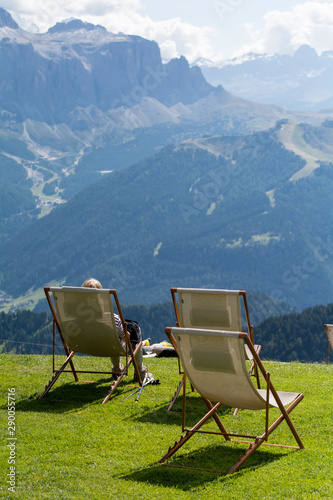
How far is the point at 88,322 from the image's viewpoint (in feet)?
22.9

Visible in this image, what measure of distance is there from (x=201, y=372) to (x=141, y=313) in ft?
507

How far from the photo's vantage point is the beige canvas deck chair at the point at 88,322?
6.79 meters

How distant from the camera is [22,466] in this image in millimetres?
4695

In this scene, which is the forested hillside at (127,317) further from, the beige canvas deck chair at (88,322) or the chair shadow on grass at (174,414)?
the chair shadow on grass at (174,414)

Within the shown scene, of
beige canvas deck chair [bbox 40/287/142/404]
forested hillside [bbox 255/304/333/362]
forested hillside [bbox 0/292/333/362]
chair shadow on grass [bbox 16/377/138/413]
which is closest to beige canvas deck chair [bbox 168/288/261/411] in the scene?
beige canvas deck chair [bbox 40/287/142/404]

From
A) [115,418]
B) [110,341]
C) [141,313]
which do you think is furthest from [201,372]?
[141,313]

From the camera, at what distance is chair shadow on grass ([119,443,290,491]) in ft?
14.8

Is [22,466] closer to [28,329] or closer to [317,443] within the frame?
[317,443]

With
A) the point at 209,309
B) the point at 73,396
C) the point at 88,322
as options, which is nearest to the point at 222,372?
→ the point at 209,309

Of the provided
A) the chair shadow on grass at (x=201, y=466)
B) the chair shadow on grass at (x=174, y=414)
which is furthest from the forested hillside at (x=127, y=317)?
the chair shadow on grass at (x=201, y=466)

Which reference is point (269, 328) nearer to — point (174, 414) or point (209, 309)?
point (174, 414)

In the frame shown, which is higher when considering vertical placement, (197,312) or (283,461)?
(197,312)

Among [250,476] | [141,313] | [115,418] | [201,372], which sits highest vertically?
[201,372]

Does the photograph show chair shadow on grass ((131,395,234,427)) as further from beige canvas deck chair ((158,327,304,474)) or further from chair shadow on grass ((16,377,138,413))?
beige canvas deck chair ((158,327,304,474))
